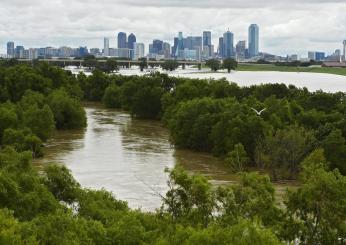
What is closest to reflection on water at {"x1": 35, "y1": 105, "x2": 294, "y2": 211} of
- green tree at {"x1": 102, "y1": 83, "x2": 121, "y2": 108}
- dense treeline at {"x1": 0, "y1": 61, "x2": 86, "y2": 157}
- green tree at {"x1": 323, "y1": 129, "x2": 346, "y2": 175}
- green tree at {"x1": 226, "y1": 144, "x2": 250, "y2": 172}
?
green tree at {"x1": 226, "y1": 144, "x2": 250, "y2": 172}

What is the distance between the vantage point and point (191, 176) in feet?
79.7

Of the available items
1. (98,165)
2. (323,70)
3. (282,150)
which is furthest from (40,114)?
(323,70)

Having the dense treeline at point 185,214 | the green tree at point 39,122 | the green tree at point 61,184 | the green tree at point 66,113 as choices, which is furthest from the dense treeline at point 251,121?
the dense treeline at point 185,214

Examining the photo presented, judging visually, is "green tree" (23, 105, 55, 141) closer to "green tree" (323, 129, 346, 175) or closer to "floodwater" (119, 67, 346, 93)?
"green tree" (323, 129, 346, 175)

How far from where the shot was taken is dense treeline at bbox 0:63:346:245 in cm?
1922

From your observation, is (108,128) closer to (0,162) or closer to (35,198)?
(0,162)

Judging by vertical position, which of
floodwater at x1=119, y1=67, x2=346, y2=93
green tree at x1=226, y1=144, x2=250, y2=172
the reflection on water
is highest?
floodwater at x1=119, y1=67, x2=346, y2=93

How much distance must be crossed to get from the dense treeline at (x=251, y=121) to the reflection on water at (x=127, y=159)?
2.19m

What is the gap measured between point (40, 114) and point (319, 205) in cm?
4456

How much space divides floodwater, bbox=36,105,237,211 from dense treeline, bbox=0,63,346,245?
1.93 metres

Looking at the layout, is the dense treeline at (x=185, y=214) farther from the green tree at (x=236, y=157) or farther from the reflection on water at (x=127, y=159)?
the green tree at (x=236, y=157)

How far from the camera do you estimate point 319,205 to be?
21.9 metres

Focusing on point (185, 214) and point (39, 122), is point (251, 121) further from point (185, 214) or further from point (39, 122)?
point (185, 214)

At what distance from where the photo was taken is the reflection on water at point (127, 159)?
43.1 meters
